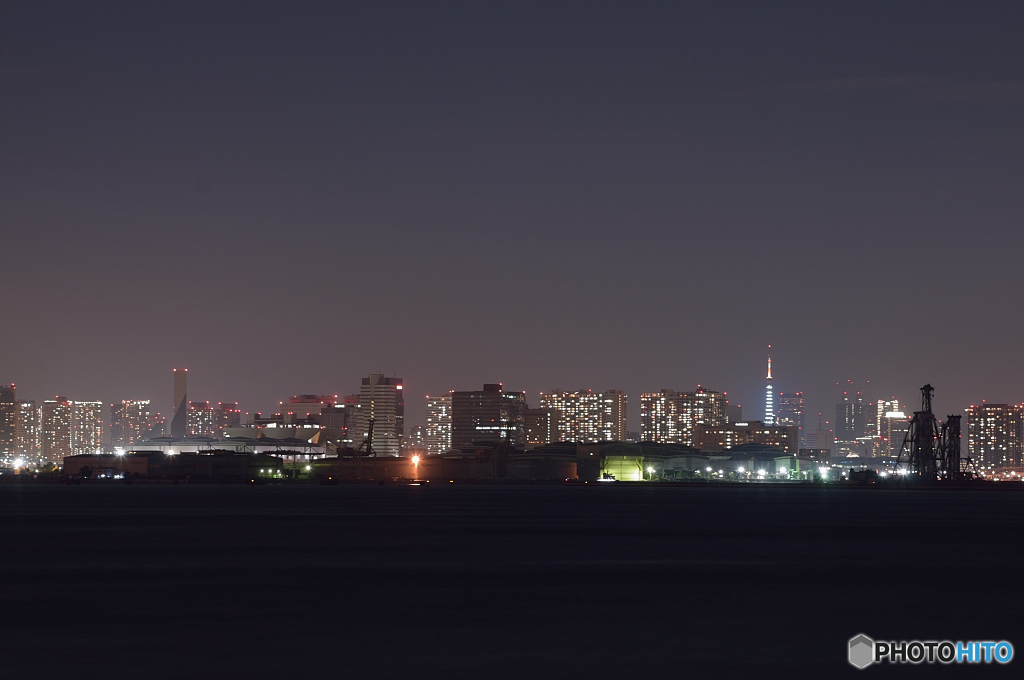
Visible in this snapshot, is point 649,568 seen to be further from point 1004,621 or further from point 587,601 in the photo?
point 1004,621

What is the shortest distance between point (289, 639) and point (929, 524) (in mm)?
79996

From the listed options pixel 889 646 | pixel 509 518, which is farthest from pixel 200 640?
pixel 509 518

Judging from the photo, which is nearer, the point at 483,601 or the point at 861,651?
the point at 861,651

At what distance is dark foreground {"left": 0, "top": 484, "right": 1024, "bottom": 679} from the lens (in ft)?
93.3

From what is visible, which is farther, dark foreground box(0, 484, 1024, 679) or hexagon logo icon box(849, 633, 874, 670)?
dark foreground box(0, 484, 1024, 679)

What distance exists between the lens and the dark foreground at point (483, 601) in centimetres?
2844

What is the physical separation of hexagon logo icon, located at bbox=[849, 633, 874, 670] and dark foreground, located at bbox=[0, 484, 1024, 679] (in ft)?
1.21

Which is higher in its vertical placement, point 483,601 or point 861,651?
point 861,651

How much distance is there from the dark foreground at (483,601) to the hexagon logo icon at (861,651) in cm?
37

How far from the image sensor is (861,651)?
30.4 metres

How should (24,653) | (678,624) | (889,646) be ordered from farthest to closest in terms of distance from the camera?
(678,624) → (889,646) → (24,653)

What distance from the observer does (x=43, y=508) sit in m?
122

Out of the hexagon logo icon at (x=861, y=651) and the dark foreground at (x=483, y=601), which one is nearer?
the hexagon logo icon at (x=861, y=651)

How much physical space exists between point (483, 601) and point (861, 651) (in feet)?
44.8
